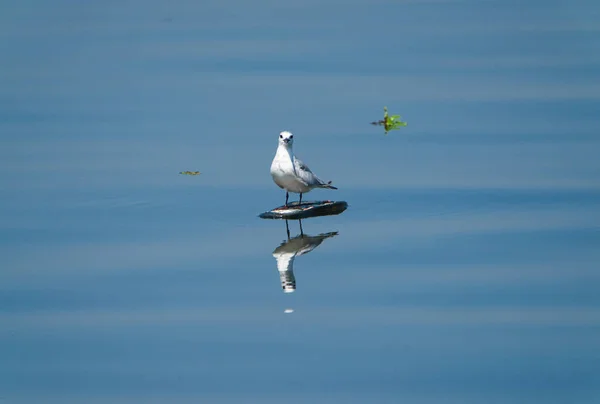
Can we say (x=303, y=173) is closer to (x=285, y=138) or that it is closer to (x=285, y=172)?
(x=285, y=172)

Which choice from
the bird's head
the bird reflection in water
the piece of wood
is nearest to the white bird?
the bird's head

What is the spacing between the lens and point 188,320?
9469 mm

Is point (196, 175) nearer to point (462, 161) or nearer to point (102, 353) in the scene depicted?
point (462, 161)

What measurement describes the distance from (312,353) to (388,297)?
4.37 feet

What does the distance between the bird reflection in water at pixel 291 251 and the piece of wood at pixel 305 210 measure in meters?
0.18

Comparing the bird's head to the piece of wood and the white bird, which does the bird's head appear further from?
the piece of wood

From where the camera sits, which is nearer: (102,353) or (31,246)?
(102,353)

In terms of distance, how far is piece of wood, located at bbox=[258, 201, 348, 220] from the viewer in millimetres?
12312

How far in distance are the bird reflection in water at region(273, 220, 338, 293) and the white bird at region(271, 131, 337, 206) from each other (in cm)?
47

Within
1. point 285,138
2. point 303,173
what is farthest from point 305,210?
point 285,138

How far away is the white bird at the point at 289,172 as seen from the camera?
1233 cm

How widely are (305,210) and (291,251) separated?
51.1 inches

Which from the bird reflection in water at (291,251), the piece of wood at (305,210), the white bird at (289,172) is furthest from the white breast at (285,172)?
the bird reflection in water at (291,251)

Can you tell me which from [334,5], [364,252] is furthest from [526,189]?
[334,5]
